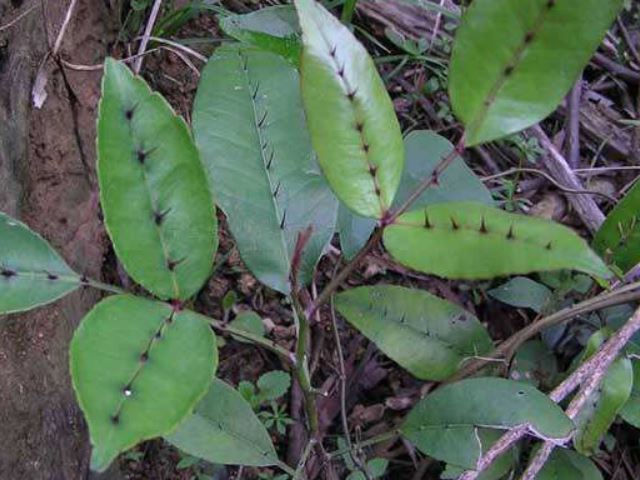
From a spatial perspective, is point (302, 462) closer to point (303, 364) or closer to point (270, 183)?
point (303, 364)

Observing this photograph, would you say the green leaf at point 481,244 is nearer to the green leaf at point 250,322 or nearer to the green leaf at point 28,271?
the green leaf at point 28,271

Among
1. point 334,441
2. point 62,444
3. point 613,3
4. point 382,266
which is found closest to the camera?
point 613,3

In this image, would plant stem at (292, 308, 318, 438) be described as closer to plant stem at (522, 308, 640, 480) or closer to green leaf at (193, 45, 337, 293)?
green leaf at (193, 45, 337, 293)

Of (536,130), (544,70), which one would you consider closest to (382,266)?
(536,130)

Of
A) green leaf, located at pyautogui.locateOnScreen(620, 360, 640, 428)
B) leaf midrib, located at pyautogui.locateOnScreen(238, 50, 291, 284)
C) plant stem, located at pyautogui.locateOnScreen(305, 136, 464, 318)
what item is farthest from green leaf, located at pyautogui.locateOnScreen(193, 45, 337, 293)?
green leaf, located at pyautogui.locateOnScreen(620, 360, 640, 428)

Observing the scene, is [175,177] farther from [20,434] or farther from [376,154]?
[20,434]

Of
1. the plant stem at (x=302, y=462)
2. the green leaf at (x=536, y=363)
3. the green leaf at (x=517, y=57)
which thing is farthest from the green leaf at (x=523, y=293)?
the green leaf at (x=517, y=57)

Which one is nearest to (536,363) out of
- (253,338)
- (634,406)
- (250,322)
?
(634,406)
